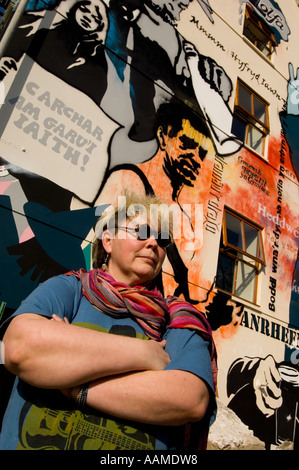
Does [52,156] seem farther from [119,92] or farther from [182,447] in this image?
[182,447]

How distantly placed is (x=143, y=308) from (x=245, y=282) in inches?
159

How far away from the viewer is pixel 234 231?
17.9 ft

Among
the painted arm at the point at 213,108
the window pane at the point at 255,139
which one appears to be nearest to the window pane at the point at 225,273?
the painted arm at the point at 213,108

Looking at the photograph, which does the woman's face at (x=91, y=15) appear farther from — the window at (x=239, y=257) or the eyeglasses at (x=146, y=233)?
the eyeglasses at (x=146, y=233)

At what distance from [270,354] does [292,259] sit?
1841 millimetres

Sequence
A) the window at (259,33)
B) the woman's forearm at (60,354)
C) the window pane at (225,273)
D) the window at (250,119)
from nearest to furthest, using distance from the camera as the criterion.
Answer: the woman's forearm at (60,354) → the window pane at (225,273) → the window at (250,119) → the window at (259,33)

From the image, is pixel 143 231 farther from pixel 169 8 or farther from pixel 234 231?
pixel 169 8

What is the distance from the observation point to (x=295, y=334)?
18.3ft

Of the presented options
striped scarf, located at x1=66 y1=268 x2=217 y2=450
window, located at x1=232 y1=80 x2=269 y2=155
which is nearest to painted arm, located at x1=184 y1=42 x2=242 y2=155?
window, located at x1=232 y1=80 x2=269 y2=155

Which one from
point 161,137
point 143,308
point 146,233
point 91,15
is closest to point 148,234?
point 146,233

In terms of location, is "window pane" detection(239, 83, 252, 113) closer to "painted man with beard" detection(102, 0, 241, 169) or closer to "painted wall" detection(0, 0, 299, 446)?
"painted wall" detection(0, 0, 299, 446)

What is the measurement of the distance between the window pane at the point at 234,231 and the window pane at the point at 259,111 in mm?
2506

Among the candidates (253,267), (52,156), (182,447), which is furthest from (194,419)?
(253,267)

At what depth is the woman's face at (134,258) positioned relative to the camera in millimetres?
1775
